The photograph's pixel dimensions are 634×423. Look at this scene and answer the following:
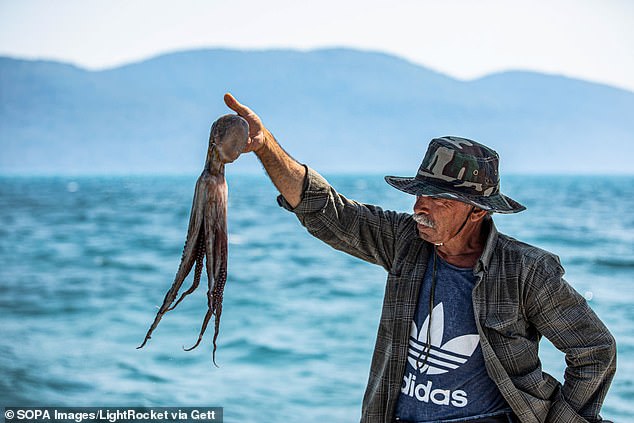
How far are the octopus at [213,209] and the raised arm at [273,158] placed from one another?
0.45 ft

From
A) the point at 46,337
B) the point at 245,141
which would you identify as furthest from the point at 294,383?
the point at 245,141

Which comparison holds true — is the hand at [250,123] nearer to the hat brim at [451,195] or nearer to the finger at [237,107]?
the finger at [237,107]

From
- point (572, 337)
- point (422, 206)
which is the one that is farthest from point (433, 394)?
point (422, 206)

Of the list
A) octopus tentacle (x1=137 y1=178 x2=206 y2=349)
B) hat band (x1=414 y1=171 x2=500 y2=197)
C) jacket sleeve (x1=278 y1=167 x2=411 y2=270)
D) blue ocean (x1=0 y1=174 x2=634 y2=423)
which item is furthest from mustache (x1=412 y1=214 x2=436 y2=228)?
blue ocean (x1=0 y1=174 x2=634 y2=423)

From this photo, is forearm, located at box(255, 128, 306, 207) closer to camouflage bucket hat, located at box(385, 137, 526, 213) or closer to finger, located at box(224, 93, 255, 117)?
finger, located at box(224, 93, 255, 117)

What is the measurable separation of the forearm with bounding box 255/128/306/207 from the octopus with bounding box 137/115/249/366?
32 centimetres

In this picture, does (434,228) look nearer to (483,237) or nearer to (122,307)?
(483,237)

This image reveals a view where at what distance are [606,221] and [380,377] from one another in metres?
34.6

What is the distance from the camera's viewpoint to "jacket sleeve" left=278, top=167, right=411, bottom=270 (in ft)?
9.69

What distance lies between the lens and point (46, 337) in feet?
41.8

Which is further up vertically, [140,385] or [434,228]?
[434,228]

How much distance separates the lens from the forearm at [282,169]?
108 inches

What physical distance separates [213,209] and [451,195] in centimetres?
86

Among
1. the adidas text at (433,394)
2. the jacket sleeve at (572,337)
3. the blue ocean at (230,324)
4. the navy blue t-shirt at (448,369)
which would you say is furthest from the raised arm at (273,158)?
the blue ocean at (230,324)
